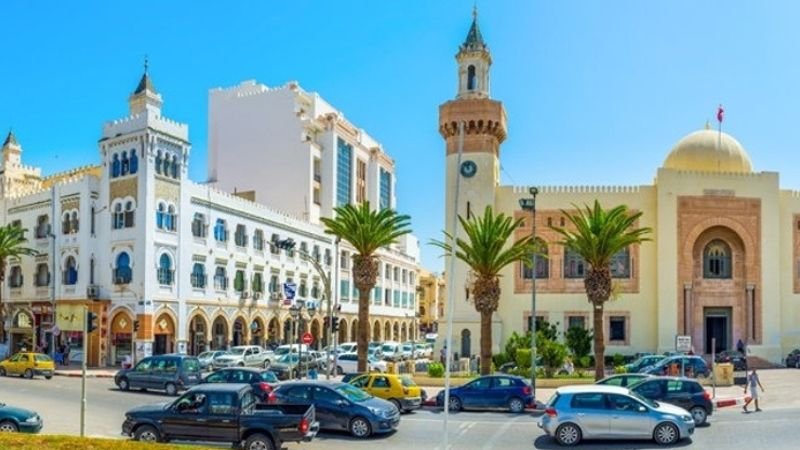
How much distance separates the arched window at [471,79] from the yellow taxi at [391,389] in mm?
31195

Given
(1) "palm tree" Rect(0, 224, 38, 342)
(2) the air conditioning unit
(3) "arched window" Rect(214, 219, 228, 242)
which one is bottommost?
(2) the air conditioning unit

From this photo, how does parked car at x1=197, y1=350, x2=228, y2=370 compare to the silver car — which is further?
parked car at x1=197, y1=350, x2=228, y2=370

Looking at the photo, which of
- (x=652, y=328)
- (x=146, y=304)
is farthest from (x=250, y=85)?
(x=652, y=328)

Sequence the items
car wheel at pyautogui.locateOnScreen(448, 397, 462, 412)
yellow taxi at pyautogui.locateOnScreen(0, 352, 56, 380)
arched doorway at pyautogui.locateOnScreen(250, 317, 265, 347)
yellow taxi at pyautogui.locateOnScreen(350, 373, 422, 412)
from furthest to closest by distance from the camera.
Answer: arched doorway at pyautogui.locateOnScreen(250, 317, 265, 347)
yellow taxi at pyautogui.locateOnScreen(0, 352, 56, 380)
car wheel at pyautogui.locateOnScreen(448, 397, 462, 412)
yellow taxi at pyautogui.locateOnScreen(350, 373, 422, 412)

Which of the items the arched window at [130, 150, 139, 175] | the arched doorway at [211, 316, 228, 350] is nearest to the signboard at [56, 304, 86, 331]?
the arched doorway at [211, 316, 228, 350]

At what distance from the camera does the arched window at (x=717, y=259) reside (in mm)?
53125

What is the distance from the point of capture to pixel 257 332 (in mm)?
58719

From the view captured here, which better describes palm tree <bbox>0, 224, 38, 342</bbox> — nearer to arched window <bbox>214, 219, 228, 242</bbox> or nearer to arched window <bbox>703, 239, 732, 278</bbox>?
arched window <bbox>214, 219, 228, 242</bbox>

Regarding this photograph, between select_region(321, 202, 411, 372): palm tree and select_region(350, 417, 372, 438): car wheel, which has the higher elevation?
select_region(321, 202, 411, 372): palm tree

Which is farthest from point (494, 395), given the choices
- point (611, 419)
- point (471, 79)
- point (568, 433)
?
point (471, 79)

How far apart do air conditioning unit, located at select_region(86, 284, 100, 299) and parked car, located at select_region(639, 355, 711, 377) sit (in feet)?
98.9

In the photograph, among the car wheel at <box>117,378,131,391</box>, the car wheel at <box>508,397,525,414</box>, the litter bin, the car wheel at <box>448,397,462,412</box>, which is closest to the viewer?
the car wheel at <box>508,397,525,414</box>

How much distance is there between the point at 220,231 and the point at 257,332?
336 inches

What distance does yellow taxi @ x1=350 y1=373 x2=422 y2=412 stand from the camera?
26.7 metres
